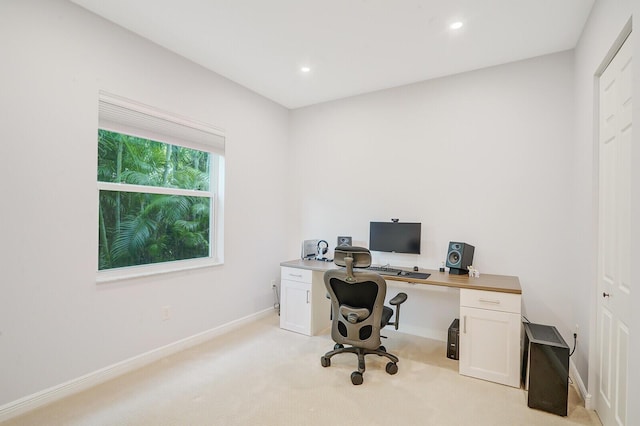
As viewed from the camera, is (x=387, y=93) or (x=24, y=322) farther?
(x=387, y=93)

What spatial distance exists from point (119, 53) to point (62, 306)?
2.06 meters

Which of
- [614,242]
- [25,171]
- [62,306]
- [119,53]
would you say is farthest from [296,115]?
[614,242]

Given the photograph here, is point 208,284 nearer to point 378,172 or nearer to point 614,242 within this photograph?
point 378,172

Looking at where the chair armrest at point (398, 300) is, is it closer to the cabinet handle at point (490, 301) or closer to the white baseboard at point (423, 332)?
the cabinet handle at point (490, 301)

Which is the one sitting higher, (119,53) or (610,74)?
(119,53)

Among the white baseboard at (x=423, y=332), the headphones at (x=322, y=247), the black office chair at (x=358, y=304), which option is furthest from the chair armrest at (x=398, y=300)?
the headphones at (x=322, y=247)

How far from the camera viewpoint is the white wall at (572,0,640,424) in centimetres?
146

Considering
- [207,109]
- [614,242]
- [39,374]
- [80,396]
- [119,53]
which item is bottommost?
[80,396]

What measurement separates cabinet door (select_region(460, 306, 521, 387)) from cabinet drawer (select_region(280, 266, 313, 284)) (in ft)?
5.21

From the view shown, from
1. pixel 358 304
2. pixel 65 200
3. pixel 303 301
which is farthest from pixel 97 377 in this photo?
pixel 358 304

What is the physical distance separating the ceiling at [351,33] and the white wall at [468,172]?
29 cm

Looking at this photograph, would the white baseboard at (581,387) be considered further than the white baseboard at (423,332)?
No

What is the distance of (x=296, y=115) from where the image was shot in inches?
179

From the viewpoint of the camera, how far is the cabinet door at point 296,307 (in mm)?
3523
